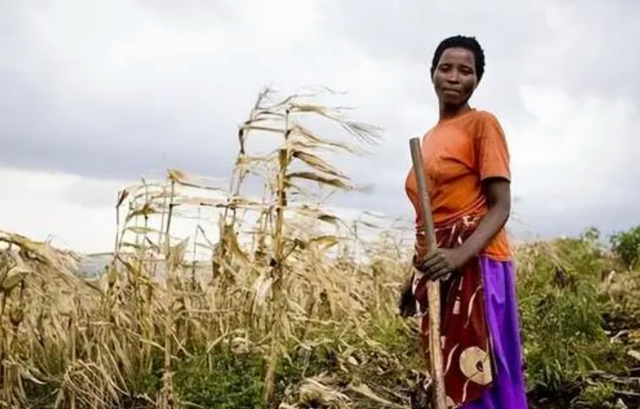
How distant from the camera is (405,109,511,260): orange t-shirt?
2744 mm

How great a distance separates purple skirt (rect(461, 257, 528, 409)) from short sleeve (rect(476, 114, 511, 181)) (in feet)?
0.78

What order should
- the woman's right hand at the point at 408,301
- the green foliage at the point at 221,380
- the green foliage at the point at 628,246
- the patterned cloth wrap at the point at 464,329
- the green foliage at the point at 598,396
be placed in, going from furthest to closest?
1. the green foliage at the point at 628,246
2. the green foliage at the point at 221,380
3. the green foliage at the point at 598,396
4. the woman's right hand at the point at 408,301
5. the patterned cloth wrap at the point at 464,329

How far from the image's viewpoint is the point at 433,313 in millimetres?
2793

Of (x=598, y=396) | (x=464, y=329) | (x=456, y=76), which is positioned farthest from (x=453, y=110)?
(x=598, y=396)

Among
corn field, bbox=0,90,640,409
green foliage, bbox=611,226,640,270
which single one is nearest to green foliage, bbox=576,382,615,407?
corn field, bbox=0,90,640,409

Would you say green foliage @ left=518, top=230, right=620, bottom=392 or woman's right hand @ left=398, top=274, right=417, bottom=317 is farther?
green foliage @ left=518, top=230, right=620, bottom=392

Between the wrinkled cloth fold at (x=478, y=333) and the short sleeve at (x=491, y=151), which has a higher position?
the short sleeve at (x=491, y=151)

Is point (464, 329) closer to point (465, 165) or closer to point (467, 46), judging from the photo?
point (465, 165)

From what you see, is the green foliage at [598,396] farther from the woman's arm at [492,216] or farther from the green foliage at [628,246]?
the green foliage at [628,246]

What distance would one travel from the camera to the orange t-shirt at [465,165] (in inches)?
108

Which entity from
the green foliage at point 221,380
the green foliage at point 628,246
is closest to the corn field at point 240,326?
the green foliage at point 221,380

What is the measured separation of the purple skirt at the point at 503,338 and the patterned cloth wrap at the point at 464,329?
0.07 ft

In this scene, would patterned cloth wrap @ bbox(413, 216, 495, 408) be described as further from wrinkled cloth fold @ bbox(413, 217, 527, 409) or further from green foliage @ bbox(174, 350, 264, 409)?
green foliage @ bbox(174, 350, 264, 409)

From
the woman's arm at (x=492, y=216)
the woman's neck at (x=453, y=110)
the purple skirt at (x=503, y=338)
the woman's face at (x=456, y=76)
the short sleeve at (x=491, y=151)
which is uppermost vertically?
the woman's face at (x=456, y=76)
